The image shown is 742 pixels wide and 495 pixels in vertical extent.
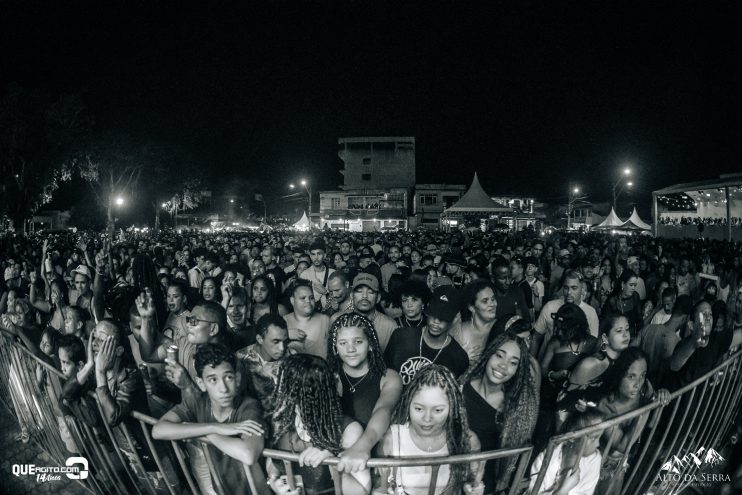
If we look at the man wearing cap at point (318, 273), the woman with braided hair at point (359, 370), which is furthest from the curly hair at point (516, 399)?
the man wearing cap at point (318, 273)

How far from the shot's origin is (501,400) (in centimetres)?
337

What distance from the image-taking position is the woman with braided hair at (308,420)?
276 cm

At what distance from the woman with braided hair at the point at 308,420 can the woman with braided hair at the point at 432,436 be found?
239 mm

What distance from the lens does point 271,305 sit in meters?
6.25

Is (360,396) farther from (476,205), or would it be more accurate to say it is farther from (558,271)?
(476,205)

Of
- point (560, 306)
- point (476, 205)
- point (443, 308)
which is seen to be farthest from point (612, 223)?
point (443, 308)

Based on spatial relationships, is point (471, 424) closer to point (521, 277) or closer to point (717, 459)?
point (717, 459)

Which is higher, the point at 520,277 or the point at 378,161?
the point at 378,161

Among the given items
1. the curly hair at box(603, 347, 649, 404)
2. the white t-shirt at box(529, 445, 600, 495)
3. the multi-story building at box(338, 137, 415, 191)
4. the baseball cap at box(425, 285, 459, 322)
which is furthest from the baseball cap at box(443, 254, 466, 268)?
the multi-story building at box(338, 137, 415, 191)

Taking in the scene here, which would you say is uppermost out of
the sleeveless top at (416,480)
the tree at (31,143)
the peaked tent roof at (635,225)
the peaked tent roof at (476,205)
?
the tree at (31,143)

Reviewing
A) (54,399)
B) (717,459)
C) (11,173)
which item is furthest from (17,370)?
(11,173)

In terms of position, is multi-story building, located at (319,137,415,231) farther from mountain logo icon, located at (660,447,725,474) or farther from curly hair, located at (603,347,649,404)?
curly hair, located at (603,347,649,404)

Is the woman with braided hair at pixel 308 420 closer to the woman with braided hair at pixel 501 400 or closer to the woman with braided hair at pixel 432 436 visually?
the woman with braided hair at pixel 432 436

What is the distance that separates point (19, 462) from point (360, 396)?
3229mm
